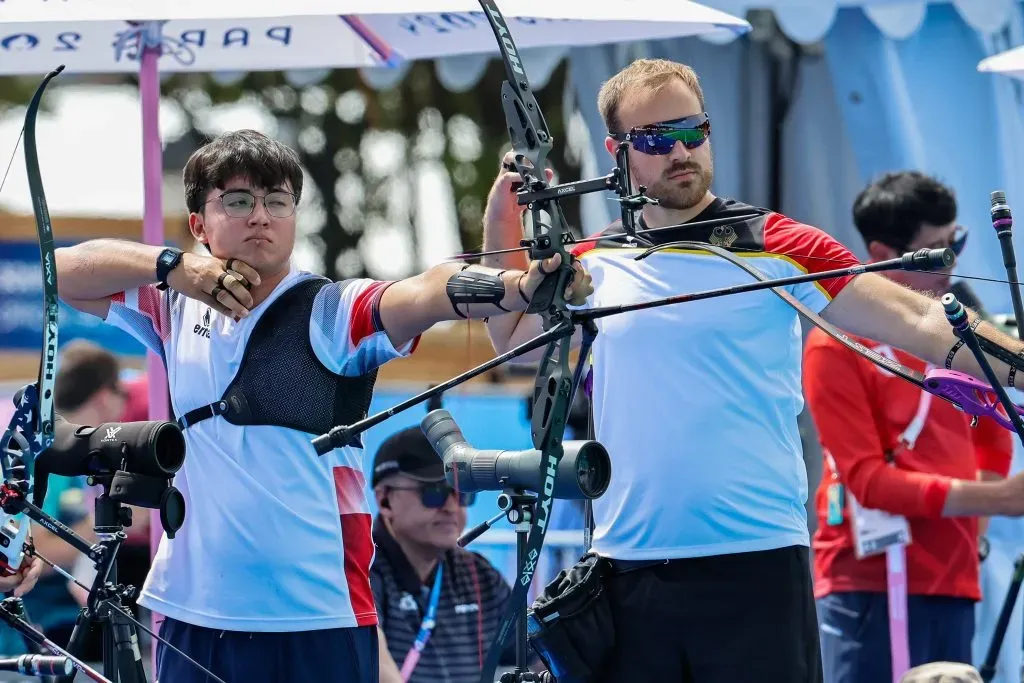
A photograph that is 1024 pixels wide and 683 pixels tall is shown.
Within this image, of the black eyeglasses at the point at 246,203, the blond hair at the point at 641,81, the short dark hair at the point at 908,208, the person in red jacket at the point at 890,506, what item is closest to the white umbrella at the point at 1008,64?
the short dark hair at the point at 908,208

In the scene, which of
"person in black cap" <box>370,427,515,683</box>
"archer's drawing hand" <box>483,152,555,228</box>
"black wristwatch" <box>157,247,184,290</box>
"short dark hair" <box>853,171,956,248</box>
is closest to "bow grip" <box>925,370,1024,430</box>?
"archer's drawing hand" <box>483,152,555,228</box>

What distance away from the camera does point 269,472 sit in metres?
3.24

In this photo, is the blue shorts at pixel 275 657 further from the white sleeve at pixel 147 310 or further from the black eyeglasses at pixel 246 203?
the black eyeglasses at pixel 246 203

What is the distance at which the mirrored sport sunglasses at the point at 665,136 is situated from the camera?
3.36 metres

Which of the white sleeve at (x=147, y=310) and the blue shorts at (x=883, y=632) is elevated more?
the white sleeve at (x=147, y=310)

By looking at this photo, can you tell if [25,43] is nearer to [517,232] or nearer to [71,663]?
[517,232]

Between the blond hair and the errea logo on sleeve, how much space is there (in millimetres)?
996

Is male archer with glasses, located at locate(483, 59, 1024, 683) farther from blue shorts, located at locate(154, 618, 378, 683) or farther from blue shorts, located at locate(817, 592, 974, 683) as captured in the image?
blue shorts, located at locate(817, 592, 974, 683)

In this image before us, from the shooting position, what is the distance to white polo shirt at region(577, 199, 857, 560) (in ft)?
10.6

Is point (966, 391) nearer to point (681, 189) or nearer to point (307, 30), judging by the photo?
point (681, 189)

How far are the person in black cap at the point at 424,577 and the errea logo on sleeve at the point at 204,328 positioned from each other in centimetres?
154

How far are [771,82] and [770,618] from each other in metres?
4.03

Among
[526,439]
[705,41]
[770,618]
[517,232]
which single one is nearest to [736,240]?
[517,232]

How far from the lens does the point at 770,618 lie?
3211 millimetres
